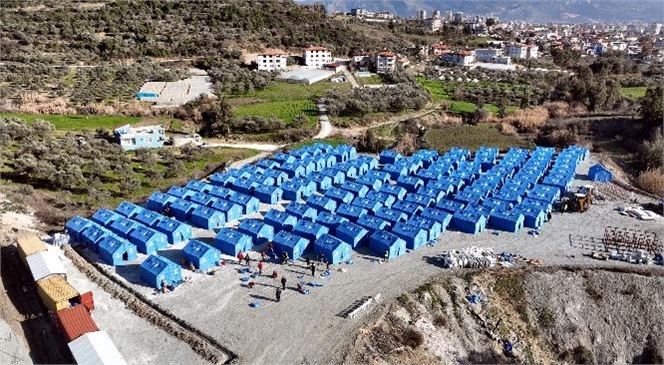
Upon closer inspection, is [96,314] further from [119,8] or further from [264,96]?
[119,8]

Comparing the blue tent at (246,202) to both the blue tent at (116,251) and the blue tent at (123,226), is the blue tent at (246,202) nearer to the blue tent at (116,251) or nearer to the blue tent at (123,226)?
the blue tent at (123,226)

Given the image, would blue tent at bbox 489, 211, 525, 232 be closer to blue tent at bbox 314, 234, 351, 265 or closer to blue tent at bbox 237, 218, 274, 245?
blue tent at bbox 314, 234, 351, 265

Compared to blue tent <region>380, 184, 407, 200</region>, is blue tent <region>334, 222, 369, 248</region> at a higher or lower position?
lower

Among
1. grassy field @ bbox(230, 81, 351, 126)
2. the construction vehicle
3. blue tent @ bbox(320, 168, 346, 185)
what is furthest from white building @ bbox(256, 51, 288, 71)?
the construction vehicle

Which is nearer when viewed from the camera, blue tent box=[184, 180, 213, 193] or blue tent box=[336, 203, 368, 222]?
blue tent box=[336, 203, 368, 222]

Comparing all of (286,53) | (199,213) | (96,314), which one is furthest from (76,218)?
(286,53)
